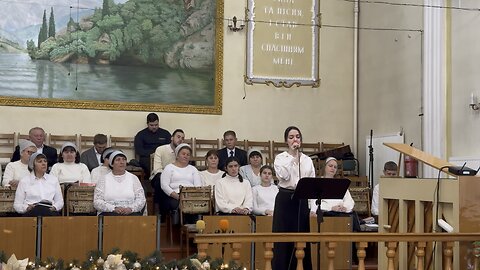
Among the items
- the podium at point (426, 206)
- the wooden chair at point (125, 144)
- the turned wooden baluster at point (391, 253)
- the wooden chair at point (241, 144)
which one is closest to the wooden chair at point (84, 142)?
the wooden chair at point (125, 144)

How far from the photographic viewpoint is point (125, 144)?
33.4 ft

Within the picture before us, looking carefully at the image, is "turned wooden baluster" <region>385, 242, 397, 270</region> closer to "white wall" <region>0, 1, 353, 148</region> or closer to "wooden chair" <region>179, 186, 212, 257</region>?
"wooden chair" <region>179, 186, 212, 257</region>

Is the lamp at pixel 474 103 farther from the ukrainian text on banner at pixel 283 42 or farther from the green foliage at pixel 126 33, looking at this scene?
the green foliage at pixel 126 33

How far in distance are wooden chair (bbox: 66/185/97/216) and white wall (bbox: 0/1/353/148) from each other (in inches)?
116

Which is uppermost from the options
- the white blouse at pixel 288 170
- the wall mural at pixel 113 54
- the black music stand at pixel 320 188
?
the wall mural at pixel 113 54

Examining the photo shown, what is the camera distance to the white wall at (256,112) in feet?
32.8

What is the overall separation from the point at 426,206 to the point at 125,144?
604cm

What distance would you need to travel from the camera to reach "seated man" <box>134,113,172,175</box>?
9.80 meters

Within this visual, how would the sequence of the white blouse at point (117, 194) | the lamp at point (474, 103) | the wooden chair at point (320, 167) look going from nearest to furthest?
the white blouse at point (117, 194), the lamp at point (474, 103), the wooden chair at point (320, 167)

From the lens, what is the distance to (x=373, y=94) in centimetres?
1074

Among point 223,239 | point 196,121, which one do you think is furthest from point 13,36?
point 223,239

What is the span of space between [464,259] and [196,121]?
6441 mm

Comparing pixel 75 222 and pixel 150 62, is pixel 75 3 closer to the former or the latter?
pixel 150 62

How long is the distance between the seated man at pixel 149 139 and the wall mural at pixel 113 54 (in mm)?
538
